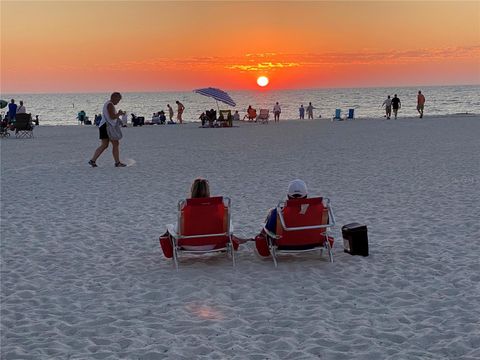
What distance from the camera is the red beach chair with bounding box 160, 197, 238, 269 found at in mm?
6621

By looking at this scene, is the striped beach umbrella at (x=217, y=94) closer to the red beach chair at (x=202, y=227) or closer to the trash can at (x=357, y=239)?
the trash can at (x=357, y=239)

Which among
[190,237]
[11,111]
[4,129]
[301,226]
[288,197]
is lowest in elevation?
[190,237]

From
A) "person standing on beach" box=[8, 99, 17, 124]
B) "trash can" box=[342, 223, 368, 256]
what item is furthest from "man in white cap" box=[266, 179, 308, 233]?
"person standing on beach" box=[8, 99, 17, 124]

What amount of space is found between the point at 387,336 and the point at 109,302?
252 cm

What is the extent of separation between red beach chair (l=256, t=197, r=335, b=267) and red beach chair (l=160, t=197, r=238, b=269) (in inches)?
19.6

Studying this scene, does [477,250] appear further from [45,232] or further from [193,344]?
[45,232]

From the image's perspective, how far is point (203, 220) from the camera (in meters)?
6.66

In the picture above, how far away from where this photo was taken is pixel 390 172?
46.4ft

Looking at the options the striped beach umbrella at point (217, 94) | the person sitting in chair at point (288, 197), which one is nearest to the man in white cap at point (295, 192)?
the person sitting in chair at point (288, 197)

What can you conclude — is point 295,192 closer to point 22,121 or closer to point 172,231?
point 172,231

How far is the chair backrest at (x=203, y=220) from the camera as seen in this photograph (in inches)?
261

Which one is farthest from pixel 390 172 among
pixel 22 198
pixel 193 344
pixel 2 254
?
pixel 193 344

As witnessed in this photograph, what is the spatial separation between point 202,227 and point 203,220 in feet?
0.25

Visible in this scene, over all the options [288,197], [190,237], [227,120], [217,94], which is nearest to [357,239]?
[288,197]
